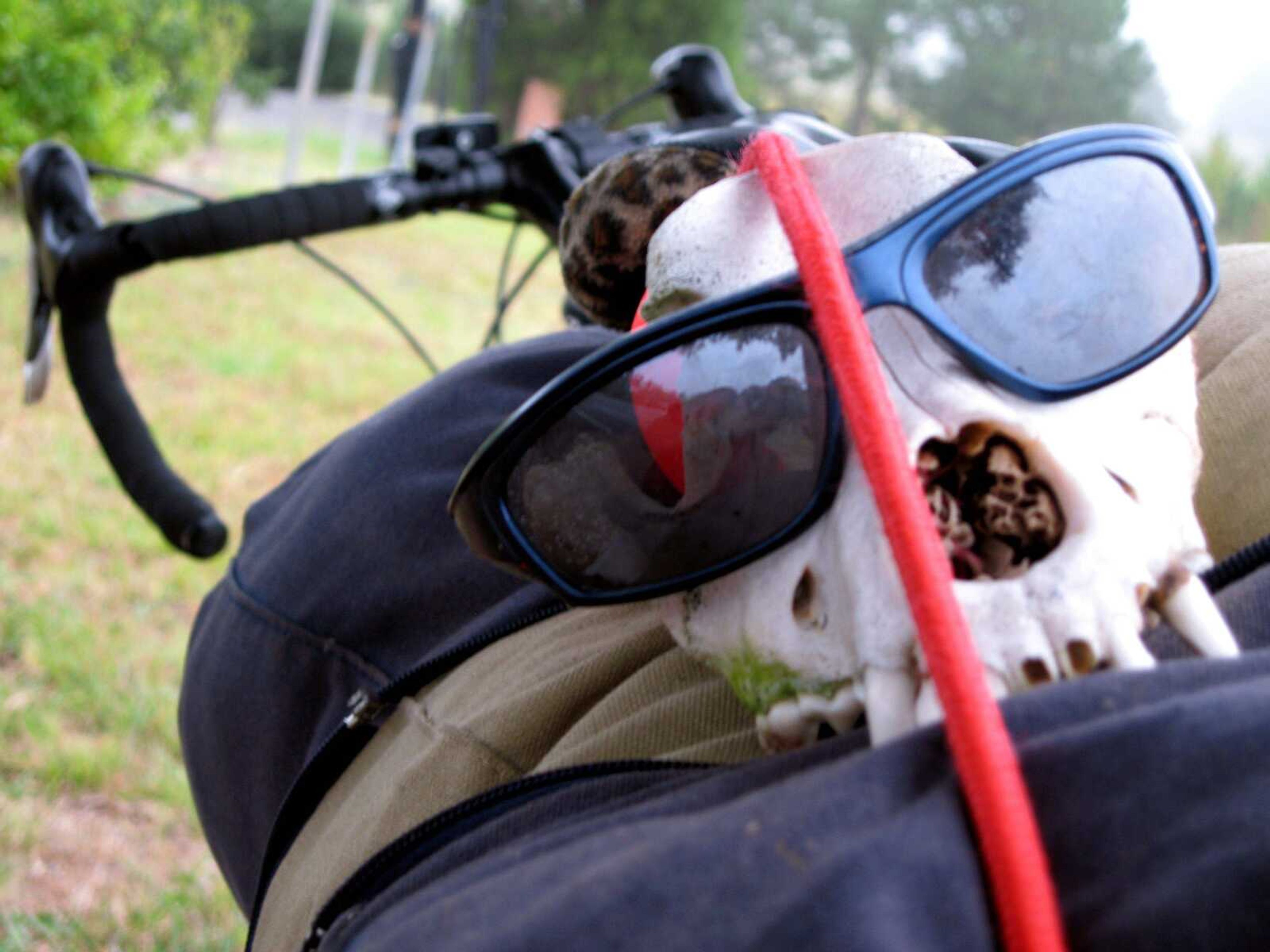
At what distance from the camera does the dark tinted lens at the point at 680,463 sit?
1.73ft

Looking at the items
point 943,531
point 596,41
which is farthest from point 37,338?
point 596,41

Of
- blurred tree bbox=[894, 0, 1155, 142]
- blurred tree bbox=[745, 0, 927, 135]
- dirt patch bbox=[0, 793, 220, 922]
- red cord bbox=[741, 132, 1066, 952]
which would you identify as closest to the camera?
red cord bbox=[741, 132, 1066, 952]

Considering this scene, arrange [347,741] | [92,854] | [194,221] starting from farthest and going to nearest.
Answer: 1. [92,854]
2. [194,221]
3. [347,741]

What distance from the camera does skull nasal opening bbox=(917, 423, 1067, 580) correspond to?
504mm


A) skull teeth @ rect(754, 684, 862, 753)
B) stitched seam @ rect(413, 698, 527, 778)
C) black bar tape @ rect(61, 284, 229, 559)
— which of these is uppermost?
→ skull teeth @ rect(754, 684, 862, 753)

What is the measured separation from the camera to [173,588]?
2371 millimetres

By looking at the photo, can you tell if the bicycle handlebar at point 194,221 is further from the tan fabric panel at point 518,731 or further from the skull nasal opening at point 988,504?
the skull nasal opening at point 988,504

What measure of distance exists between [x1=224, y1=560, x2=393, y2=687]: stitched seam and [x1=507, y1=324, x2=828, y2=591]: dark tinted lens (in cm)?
32

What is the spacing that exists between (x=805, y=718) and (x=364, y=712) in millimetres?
383

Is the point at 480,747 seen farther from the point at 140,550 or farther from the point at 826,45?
the point at 826,45

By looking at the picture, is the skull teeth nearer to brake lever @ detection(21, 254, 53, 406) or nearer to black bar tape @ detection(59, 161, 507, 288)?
black bar tape @ detection(59, 161, 507, 288)

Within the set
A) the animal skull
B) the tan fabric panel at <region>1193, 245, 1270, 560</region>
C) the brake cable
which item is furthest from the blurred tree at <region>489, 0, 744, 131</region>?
the animal skull

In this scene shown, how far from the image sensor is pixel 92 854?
1.62 m

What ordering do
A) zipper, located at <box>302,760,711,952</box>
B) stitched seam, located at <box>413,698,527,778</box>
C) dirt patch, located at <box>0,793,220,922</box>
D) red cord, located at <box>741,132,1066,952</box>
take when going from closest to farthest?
red cord, located at <box>741,132,1066,952</box>
zipper, located at <box>302,760,711,952</box>
stitched seam, located at <box>413,698,527,778</box>
dirt patch, located at <box>0,793,220,922</box>
